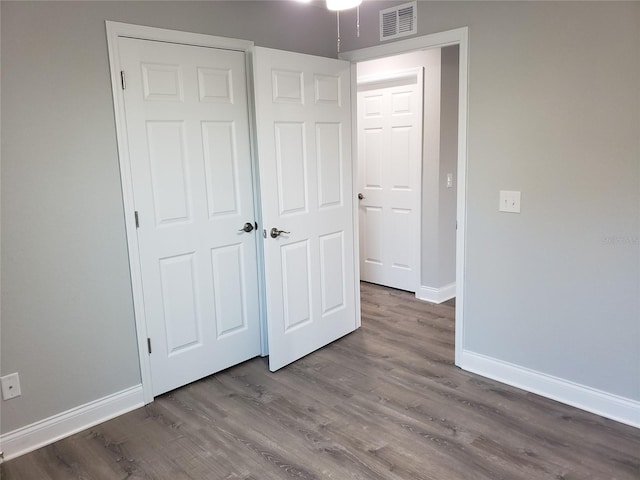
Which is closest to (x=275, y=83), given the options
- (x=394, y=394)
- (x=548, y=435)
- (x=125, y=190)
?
(x=125, y=190)

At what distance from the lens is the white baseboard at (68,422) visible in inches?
91.0

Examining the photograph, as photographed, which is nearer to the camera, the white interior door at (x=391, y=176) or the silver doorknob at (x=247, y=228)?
the silver doorknob at (x=247, y=228)

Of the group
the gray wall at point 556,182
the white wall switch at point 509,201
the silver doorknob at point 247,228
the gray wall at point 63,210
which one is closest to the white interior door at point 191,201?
the silver doorknob at point 247,228

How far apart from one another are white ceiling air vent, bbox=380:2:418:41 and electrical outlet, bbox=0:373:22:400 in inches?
116

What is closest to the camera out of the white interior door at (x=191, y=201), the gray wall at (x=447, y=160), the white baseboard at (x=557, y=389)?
the white baseboard at (x=557, y=389)

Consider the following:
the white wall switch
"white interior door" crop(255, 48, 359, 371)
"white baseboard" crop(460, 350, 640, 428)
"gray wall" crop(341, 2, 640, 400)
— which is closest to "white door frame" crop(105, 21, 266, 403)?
"white interior door" crop(255, 48, 359, 371)

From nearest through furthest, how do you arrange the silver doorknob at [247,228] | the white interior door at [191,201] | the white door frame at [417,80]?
the white interior door at [191,201], the silver doorknob at [247,228], the white door frame at [417,80]

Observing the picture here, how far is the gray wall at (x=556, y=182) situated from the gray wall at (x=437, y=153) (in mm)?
1214

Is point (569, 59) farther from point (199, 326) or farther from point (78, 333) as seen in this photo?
point (78, 333)

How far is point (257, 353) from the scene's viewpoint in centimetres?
332

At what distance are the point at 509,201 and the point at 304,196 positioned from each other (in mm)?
1289

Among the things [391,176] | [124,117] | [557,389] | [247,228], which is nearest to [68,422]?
[247,228]

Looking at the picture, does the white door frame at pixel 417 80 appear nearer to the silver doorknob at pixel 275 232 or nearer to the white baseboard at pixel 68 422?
the silver doorknob at pixel 275 232

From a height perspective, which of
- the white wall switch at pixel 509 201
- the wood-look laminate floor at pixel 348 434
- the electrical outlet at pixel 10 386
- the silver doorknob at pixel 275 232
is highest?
the white wall switch at pixel 509 201
